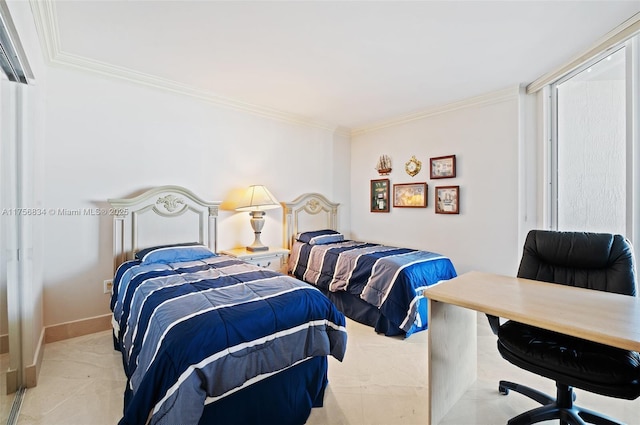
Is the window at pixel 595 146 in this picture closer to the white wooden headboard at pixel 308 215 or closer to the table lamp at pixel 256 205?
the white wooden headboard at pixel 308 215

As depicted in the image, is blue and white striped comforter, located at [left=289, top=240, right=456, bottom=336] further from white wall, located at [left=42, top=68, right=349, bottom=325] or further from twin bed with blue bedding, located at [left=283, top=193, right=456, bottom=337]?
white wall, located at [left=42, top=68, right=349, bottom=325]

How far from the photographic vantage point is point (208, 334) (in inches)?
52.3

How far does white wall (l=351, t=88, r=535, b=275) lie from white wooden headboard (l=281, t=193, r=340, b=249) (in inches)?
31.8

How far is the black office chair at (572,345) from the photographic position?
1228 mm

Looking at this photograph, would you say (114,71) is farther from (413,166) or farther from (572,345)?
(572,345)

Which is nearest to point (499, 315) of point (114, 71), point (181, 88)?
point (181, 88)

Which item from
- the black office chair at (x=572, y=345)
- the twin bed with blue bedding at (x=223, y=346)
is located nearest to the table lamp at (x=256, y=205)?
the twin bed with blue bedding at (x=223, y=346)

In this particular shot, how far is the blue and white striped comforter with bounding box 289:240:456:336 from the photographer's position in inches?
103

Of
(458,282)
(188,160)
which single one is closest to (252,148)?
(188,160)

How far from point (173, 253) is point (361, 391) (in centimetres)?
195

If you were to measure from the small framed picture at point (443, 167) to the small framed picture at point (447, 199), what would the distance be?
152mm

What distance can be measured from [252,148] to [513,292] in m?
3.13

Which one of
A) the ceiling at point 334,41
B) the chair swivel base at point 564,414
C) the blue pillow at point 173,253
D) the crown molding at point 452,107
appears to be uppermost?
the ceiling at point 334,41

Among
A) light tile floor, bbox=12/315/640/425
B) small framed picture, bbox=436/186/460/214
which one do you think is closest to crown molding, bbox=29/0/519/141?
small framed picture, bbox=436/186/460/214
